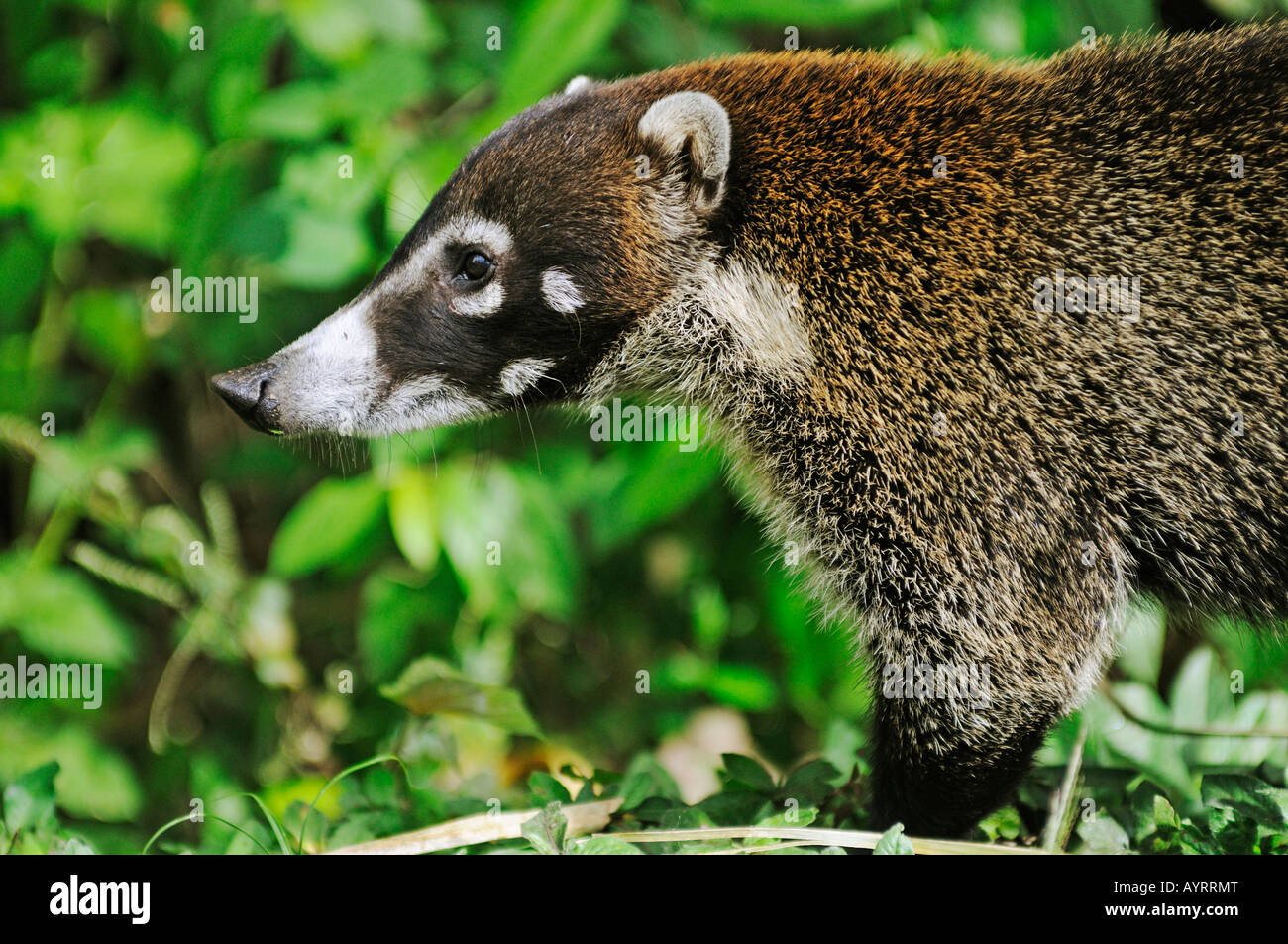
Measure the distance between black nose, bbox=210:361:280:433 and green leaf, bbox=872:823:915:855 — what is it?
1616mm

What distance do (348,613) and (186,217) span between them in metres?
2.01

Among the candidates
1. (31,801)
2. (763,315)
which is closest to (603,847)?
(763,315)

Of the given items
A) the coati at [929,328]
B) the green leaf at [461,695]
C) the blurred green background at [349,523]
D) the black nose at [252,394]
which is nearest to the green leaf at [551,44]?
the blurred green background at [349,523]

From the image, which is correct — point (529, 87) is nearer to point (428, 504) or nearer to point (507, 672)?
point (428, 504)

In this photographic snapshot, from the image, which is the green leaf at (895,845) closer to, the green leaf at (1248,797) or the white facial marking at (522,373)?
the green leaf at (1248,797)

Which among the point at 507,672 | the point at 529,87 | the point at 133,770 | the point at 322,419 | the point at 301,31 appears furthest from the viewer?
the point at 133,770

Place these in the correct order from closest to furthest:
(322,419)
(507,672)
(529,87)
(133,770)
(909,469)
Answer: (909,469) < (322,419) < (529,87) < (507,672) < (133,770)

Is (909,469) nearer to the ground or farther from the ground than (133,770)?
farther from the ground

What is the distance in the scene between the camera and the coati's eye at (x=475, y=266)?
2.67m

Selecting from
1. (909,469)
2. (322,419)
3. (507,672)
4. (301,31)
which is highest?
(301,31)

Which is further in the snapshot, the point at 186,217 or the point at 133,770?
the point at 133,770

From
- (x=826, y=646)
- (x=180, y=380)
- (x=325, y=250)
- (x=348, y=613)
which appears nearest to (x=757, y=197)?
(x=325, y=250)

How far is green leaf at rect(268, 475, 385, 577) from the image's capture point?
137 inches

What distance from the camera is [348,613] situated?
505 centimetres
